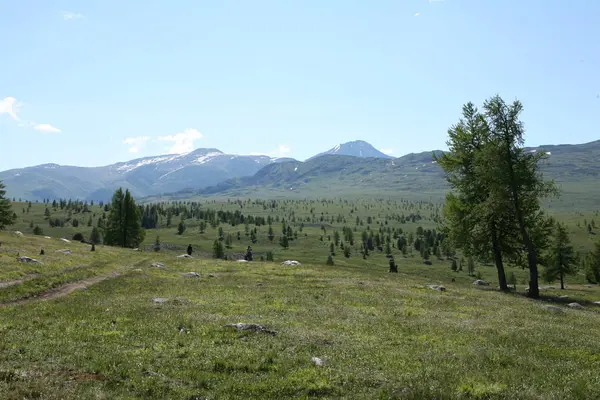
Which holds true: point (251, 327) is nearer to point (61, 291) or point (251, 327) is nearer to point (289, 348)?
point (289, 348)

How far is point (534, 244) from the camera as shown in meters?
51.6

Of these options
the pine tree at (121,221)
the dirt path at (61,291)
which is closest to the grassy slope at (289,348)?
the dirt path at (61,291)

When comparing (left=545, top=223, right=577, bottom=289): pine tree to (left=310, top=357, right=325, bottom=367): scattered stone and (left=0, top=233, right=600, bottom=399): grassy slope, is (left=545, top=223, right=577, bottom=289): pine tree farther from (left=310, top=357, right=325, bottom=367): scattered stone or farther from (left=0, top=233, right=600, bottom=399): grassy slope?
(left=310, top=357, right=325, bottom=367): scattered stone

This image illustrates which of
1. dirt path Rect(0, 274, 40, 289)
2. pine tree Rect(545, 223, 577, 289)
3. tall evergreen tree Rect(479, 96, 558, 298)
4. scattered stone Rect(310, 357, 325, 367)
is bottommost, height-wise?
pine tree Rect(545, 223, 577, 289)

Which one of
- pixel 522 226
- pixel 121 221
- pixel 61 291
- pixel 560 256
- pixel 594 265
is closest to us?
pixel 61 291

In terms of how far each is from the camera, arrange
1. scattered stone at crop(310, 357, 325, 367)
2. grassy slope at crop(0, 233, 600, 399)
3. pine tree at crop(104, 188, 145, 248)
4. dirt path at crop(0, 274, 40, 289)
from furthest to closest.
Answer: pine tree at crop(104, 188, 145, 248), dirt path at crop(0, 274, 40, 289), scattered stone at crop(310, 357, 325, 367), grassy slope at crop(0, 233, 600, 399)

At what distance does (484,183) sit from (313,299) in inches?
1116

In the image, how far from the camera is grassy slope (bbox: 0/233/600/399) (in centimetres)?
1409

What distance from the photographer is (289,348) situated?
19.1 meters

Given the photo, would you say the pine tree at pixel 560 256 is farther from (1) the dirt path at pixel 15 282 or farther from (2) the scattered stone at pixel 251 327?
(1) the dirt path at pixel 15 282

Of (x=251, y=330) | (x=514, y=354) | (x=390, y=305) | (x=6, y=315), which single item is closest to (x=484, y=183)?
(x=390, y=305)

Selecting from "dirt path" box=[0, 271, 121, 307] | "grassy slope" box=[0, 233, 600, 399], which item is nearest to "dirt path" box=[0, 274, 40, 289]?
"dirt path" box=[0, 271, 121, 307]

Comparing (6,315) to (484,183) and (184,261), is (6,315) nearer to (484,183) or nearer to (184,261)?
(184,261)

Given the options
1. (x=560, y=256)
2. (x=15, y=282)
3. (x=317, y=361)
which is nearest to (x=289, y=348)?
(x=317, y=361)
